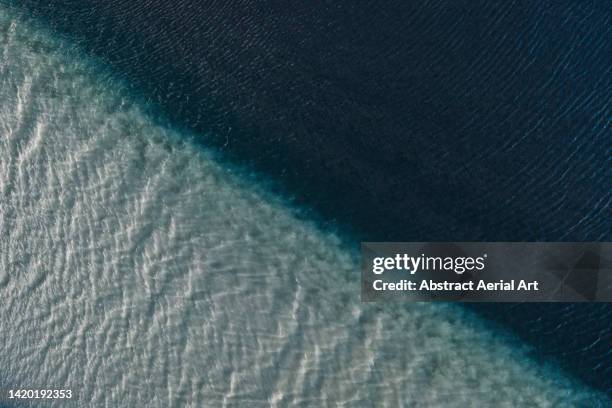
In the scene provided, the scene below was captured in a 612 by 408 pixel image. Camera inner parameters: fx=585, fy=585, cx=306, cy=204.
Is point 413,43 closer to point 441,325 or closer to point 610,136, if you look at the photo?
point 610,136

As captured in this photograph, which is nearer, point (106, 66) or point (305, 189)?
point (305, 189)

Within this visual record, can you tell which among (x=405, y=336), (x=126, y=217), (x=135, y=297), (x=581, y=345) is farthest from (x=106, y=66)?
(x=581, y=345)

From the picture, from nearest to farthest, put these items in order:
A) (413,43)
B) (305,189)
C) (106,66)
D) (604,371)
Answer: (604,371)
(305,189)
(413,43)
(106,66)

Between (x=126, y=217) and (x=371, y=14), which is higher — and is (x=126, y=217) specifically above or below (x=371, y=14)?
below

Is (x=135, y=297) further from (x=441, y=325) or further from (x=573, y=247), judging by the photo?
(x=573, y=247)

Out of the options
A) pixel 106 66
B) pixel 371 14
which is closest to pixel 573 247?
pixel 371 14

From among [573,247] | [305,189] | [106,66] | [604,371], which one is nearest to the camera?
[604,371]

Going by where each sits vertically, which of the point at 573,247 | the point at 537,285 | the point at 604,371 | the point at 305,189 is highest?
the point at 305,189
